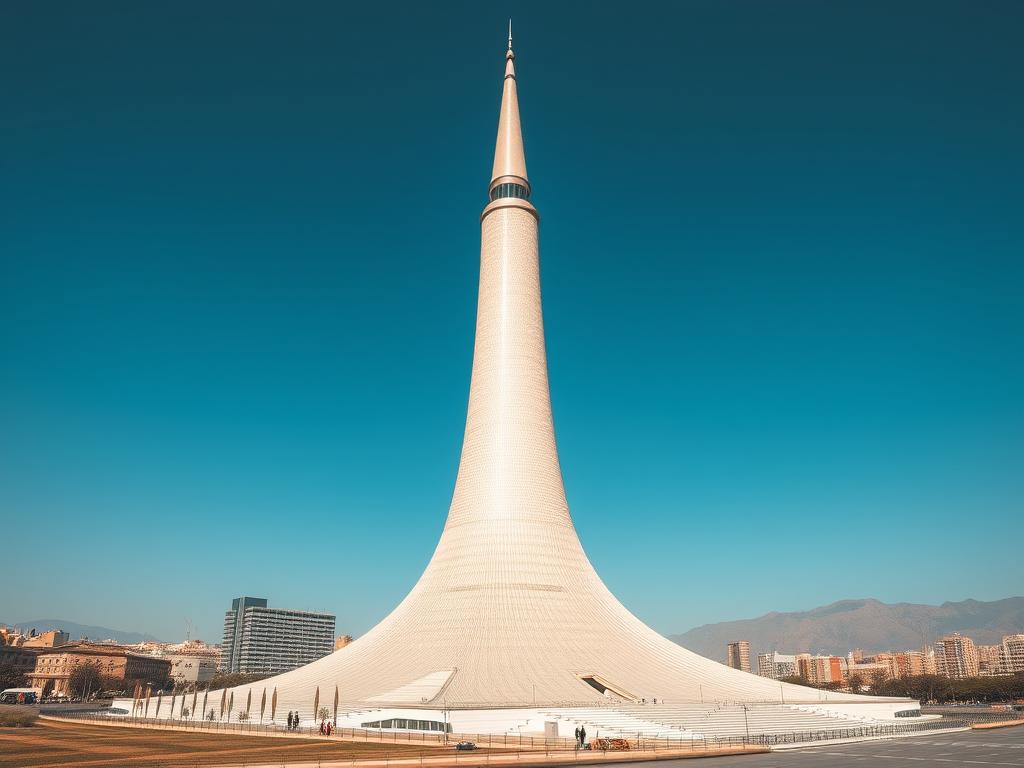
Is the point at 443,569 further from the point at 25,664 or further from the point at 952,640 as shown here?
the point at 952,640

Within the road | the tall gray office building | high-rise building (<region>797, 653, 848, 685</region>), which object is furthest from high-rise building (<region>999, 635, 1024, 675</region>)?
the road

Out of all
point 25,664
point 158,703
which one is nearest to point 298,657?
point 25,664

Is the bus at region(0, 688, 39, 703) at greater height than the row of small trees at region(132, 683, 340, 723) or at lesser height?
lesser

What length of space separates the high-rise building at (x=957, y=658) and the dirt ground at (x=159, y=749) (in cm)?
14514

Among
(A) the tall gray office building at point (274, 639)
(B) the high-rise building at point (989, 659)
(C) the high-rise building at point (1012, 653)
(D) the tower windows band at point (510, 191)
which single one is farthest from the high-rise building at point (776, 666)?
(D) the tower windows band at point (510, 191)

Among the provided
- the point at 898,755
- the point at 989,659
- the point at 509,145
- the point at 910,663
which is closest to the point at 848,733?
the point at 898,755

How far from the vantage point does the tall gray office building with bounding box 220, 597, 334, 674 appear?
129 meters

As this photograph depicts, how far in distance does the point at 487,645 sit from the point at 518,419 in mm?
10501

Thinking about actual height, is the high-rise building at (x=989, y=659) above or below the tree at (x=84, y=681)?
above

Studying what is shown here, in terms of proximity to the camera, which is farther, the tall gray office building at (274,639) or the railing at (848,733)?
the tall gray office building at (274,639)

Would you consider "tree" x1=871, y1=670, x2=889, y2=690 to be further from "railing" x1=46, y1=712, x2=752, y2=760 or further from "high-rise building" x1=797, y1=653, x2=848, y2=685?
"railing" x1=46, y1=712, x2=752, y2=760

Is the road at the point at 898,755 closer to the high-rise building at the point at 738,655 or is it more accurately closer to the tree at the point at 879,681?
Answer: the tree at the point at 879,681

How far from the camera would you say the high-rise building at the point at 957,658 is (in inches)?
5335

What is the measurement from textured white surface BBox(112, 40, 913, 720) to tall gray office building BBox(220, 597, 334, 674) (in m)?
103
